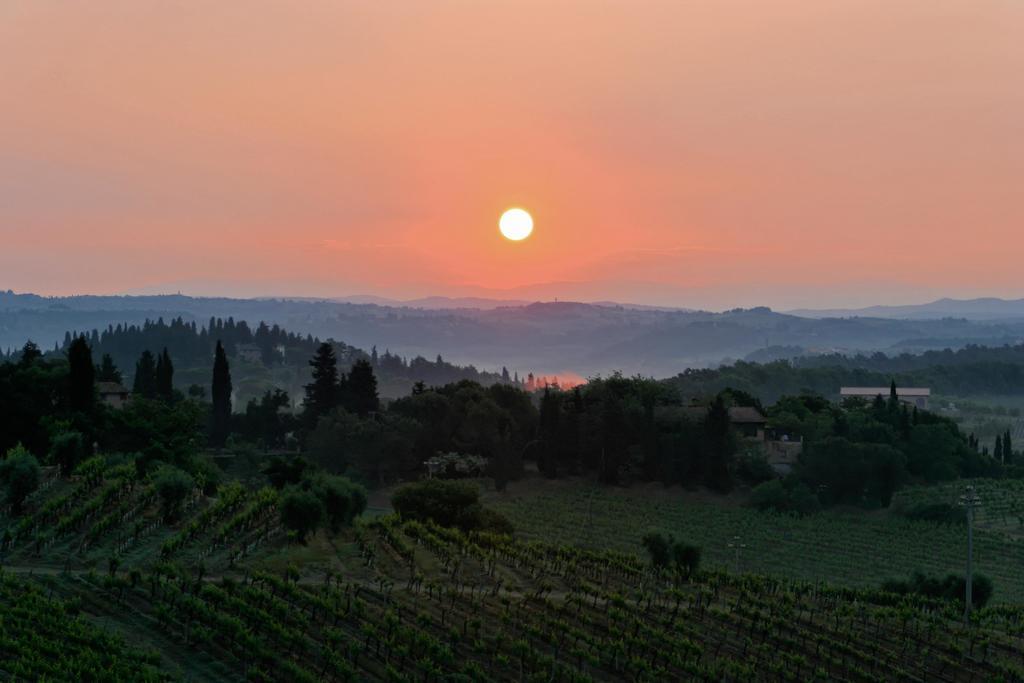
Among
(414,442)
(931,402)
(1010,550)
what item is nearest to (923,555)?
(1010,550)

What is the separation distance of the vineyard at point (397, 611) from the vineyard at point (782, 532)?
11.1 metres

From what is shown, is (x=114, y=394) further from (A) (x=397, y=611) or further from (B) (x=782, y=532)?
(A) (x=397, y=611)

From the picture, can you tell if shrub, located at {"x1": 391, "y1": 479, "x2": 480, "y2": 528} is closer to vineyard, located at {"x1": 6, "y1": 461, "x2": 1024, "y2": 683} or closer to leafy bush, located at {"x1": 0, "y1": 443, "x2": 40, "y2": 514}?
Answer: vineyard, located at {"x1": 6, "y1": 461, "x2": 1024, "y2": 683}

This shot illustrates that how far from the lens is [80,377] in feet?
211

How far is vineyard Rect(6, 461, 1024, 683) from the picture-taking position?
31.5 meters

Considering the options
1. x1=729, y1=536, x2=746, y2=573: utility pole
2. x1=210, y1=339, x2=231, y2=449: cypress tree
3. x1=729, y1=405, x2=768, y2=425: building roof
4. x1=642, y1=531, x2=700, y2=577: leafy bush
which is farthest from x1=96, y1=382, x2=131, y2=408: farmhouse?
x1=642, y1=531, x2=700, y2=577: leafy bush

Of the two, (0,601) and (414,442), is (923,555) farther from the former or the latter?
(0,601)

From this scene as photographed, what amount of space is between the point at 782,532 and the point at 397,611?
39.5 metres

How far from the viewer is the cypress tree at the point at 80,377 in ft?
209

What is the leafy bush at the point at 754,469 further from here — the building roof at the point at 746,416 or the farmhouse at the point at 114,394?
the farmhouse at the point at 114,394

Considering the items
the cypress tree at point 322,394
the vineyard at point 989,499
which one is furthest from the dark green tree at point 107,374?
the vineyard at point 989,499

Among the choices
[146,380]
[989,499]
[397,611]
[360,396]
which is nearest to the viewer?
[397,611]

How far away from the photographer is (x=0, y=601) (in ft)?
107

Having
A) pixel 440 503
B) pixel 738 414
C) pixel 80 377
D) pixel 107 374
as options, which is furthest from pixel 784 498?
pixel 107 374
